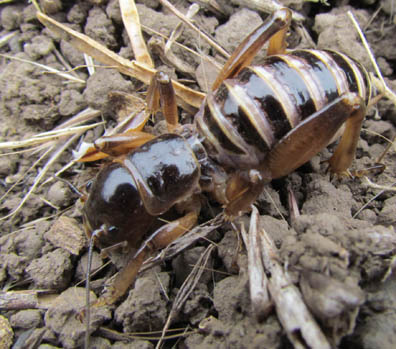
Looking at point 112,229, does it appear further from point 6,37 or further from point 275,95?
point 6,37

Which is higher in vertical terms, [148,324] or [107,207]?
[107,207]

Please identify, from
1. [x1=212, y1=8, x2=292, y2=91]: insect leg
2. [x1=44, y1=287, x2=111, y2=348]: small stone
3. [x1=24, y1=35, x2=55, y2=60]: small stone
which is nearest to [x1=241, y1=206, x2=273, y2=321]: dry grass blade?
[x1=44, y1=287, x2=111, y2=348]: small stone

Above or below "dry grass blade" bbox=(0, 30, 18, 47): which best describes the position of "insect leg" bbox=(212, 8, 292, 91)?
above

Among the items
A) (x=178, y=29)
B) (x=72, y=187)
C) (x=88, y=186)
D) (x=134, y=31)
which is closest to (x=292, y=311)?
(x=88, y=186)

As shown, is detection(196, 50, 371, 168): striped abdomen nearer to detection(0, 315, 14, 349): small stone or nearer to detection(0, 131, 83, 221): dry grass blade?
detection(0, 131, 83, 221): dry grass blade

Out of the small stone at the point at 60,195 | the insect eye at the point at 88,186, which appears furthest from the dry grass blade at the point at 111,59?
the small stone at the point at 60,195

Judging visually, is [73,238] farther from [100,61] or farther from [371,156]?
[371,156]

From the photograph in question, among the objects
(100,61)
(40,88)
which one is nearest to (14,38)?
(40,88)
